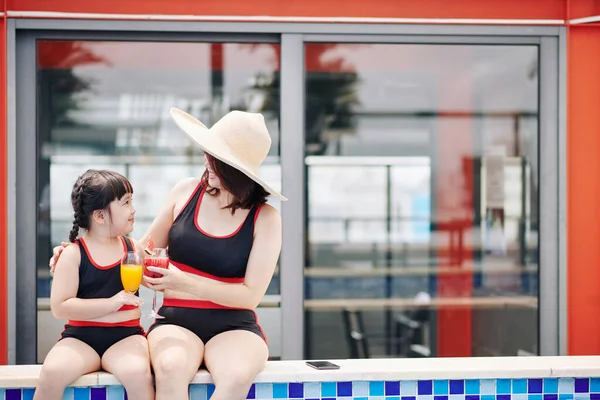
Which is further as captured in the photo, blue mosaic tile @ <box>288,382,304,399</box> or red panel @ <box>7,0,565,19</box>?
red panel @ <box>7,0,565,19</box>

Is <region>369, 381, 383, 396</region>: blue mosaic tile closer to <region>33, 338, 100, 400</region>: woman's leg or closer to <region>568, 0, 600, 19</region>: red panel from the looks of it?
<region>33, 338, 100, 400</region>: woman's leg

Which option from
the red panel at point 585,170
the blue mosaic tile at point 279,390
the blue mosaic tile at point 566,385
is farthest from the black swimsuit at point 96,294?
the red panel at point 585,170

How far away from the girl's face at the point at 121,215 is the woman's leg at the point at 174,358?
0.38 metres

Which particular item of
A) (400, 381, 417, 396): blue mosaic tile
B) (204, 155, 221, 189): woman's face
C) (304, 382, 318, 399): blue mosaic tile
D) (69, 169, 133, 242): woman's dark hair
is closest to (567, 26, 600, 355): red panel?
(400, 381, 417, 396): blue mosaic tile

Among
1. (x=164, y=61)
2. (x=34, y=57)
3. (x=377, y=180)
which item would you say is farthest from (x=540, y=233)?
(x=34, y=57)

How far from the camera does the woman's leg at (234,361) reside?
8.60ft

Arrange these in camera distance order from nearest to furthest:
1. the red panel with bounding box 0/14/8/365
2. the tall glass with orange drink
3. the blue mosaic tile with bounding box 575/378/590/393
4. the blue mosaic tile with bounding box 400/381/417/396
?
the tall glass with orange drink → the blue mosaic tile with bounding box 400/381/417/396 → the blue mosaic tile with bounding box 575/378/590/393 → the red panel with bounding box 0/14/8/365

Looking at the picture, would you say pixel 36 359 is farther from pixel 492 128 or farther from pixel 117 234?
pixel 492 128

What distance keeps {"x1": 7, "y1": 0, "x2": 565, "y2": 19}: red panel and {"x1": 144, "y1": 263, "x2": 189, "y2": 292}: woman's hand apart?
1914 millimetres

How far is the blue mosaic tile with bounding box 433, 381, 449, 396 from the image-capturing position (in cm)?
292

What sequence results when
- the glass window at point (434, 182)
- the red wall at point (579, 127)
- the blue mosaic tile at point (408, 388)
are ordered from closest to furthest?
the blue mosaic tile at point (408, 388)
the red wall at point (579, 127)
the glass window at point (434, 182)

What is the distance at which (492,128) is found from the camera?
15.1 feet

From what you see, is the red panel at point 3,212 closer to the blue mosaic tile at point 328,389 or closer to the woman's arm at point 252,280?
the woman's arm at point 252,280

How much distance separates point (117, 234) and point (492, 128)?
8.52 feet
